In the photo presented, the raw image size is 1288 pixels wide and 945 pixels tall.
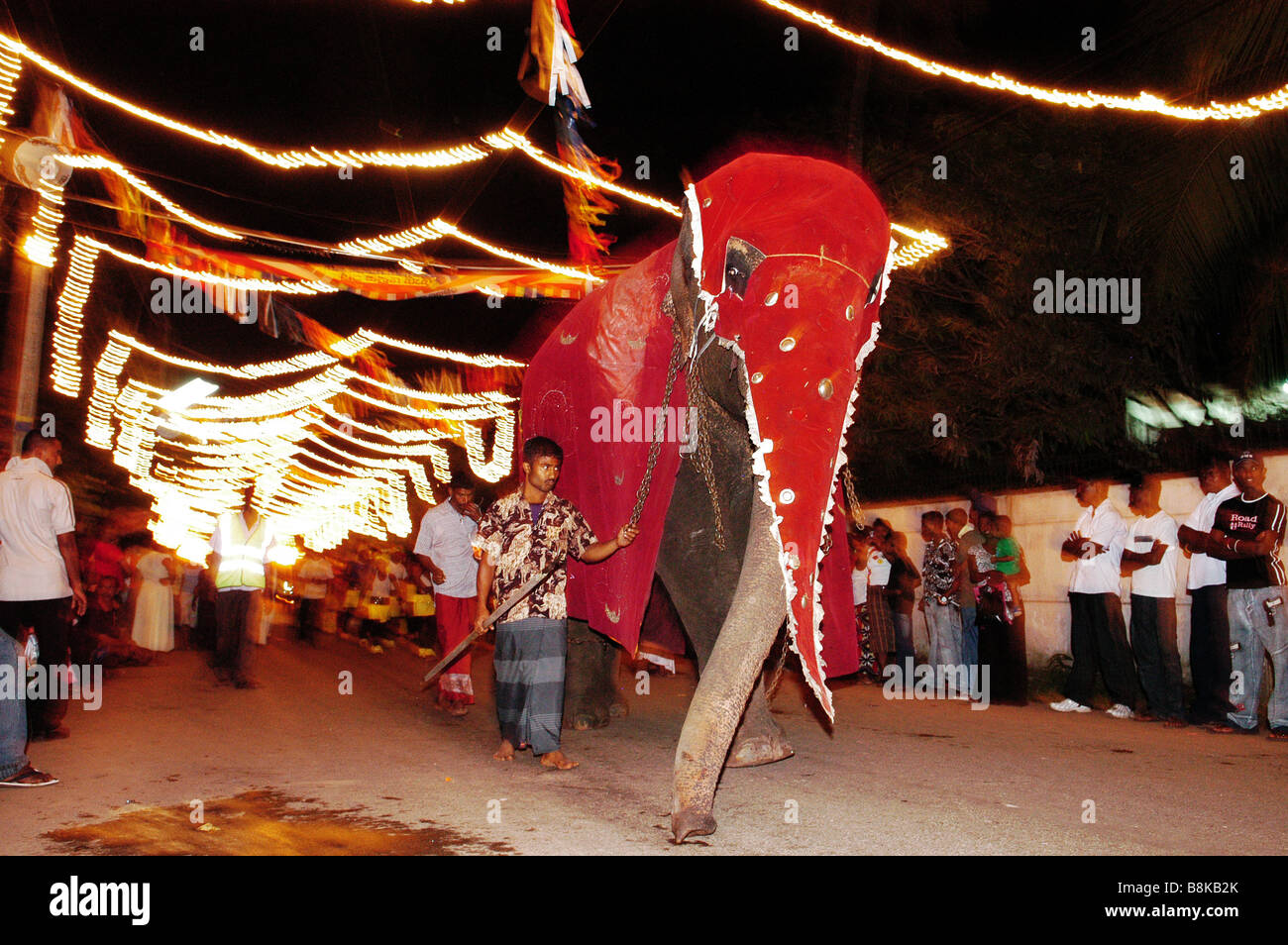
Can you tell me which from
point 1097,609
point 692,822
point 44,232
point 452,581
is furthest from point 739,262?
point 44,232

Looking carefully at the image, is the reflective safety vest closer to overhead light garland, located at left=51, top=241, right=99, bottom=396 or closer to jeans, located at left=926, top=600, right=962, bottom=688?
overhead light garland, located at left=51, top=241, right=99, bottom=396

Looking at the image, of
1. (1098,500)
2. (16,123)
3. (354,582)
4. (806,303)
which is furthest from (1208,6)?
(354,582)

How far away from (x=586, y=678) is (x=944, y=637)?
3.61m

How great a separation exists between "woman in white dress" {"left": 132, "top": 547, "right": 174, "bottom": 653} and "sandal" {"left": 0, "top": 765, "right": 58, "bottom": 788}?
26.3 feet

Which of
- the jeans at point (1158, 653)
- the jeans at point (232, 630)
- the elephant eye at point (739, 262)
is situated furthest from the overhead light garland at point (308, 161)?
the elephant eye at point (739, 262)

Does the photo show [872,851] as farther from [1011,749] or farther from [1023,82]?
[1023,82]

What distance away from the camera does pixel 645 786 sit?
18.1 feet

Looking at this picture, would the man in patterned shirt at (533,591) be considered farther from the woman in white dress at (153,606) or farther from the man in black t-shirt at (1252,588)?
the woman in white dress at (153,606)

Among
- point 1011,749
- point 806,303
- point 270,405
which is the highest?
point 270,405

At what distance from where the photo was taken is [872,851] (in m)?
4.14

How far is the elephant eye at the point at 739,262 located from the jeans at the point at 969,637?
18.6ft

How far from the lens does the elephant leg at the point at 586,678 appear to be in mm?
7566

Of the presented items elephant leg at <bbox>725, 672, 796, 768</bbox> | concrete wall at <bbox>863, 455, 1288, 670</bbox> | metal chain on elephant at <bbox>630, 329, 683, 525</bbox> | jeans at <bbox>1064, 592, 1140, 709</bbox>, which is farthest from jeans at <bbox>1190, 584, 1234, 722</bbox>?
metal chain on elephant at <bbox>630, 329, 683, 525</bbox>

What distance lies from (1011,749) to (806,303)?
3.63 meters
